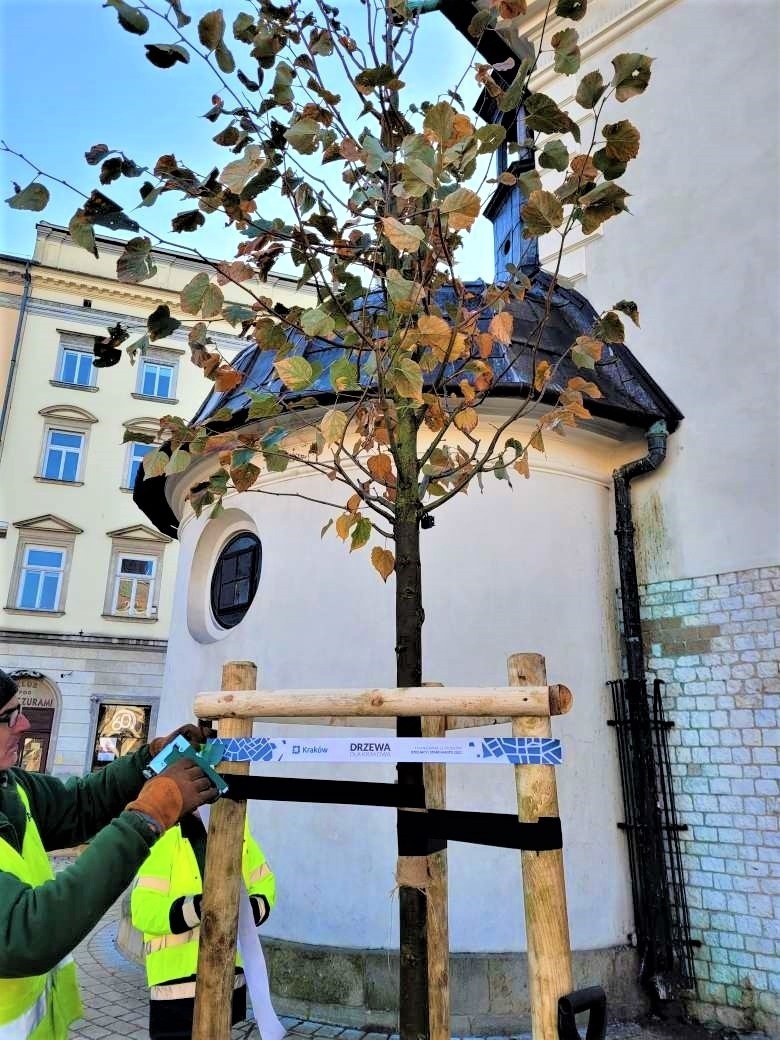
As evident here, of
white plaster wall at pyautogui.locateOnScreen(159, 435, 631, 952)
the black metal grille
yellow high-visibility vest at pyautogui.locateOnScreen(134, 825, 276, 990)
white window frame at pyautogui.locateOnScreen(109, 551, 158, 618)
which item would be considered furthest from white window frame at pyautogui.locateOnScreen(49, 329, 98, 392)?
yellow high-visibility vest at pyautogui.locateOnScreen(134, 825, 276, 990)

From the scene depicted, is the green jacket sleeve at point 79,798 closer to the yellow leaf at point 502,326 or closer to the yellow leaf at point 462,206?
the yellow leaf at point 502,326

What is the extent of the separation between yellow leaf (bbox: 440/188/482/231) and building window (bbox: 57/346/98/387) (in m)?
22.6

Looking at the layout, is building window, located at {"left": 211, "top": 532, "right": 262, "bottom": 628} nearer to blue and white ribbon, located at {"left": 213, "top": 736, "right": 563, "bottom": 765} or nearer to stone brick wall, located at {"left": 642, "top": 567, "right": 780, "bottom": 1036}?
stone brick wall, located at {"left": 642, "top": 567, "right": 780, "bottom": 1036}

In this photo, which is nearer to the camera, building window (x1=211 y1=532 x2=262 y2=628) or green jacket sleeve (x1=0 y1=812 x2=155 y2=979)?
green jacket sleeve (x1=0 y1=812 x2=155 y2=979)

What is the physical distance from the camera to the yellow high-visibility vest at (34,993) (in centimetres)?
193

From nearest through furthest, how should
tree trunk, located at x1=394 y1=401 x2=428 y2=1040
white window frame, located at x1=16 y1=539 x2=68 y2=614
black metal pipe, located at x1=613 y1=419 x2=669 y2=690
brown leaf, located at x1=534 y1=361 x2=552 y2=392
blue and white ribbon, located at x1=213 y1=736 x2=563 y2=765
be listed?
blue and white ribbon, located at x1=213 y1=736 x2=563 y2=765, tree trunk, located at x1=394 y1=401 x2=428 y2=1040, brown leaf, located at x1=534 y1=361 x2=552 y2=392, black metal pipe, located at x1=613 y1=419 x2=669 y2=690, white window frame, located at x1=16 y1=539 x2=68 y2=614

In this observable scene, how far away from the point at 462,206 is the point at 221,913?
92.6 inches

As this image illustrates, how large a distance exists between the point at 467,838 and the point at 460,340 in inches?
64.0

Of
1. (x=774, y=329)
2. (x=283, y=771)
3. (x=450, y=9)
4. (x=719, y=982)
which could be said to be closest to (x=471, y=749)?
(x=283, y=771)

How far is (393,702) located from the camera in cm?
229

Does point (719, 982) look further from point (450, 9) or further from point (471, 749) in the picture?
point (450, 9)

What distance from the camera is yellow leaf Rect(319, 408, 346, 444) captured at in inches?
94.9

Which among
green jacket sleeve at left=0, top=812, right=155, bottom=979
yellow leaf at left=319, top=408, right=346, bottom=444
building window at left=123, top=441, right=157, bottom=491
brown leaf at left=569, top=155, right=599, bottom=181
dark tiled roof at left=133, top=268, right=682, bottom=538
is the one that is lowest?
green jacket sleeve at left=0, top=812, right=155, bottom=979

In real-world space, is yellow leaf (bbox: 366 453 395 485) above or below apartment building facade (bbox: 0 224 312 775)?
below
